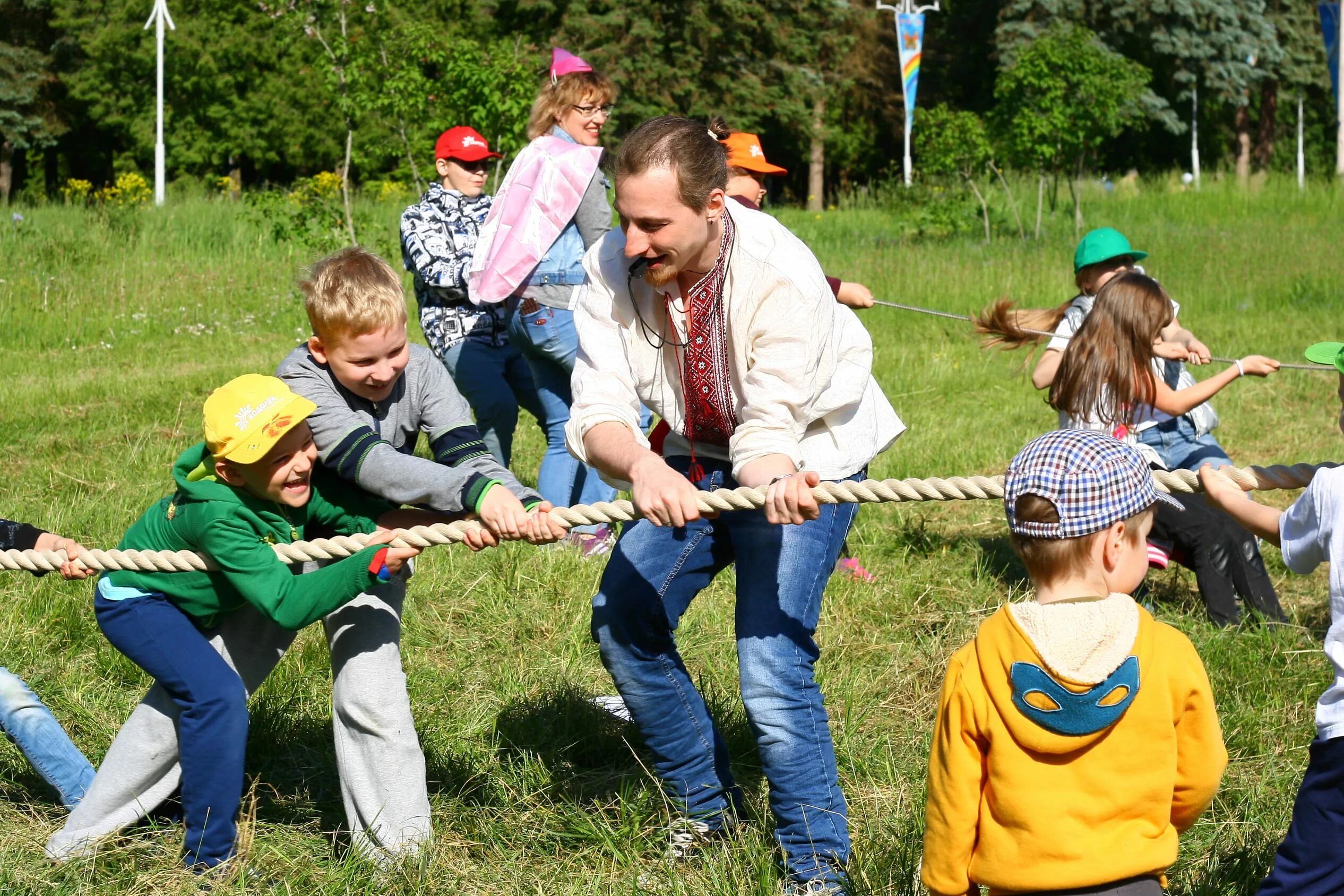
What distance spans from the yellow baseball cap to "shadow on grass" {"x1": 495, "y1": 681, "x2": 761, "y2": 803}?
139cm

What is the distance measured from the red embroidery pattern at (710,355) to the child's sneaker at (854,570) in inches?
96.3

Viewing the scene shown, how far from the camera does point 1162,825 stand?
2371mm

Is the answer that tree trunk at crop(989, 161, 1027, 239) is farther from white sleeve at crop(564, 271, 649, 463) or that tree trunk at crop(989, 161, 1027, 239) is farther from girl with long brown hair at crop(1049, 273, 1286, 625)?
white sleeve at crop(564, 271, 649, 463)

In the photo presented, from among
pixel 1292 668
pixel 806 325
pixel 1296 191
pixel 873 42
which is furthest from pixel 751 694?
pixel 873 42

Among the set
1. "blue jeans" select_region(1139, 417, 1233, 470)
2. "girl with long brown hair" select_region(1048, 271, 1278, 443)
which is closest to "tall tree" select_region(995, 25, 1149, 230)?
"blue jeans" select_region(1139, 417, 1233, 470)

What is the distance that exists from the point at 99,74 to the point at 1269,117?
36.1 meters

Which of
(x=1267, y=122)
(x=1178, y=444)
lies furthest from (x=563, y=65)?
(x=1267, y=122)

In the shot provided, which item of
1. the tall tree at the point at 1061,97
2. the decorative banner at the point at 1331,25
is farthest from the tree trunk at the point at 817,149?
the decorative banner at the point at 1331,25

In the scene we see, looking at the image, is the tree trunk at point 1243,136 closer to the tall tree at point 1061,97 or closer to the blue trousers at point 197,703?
the tall tree at point 1061,97

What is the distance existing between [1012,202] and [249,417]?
52.7 ft

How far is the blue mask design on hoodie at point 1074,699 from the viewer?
89.0 inches

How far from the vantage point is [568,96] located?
5934 millimetres


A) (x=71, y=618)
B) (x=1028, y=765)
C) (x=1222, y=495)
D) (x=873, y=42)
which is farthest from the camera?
(x=873, y=42)

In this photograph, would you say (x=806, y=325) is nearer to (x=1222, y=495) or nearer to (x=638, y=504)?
(x=638, y=504)
